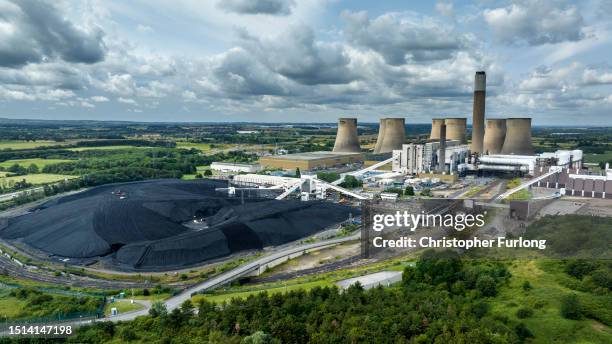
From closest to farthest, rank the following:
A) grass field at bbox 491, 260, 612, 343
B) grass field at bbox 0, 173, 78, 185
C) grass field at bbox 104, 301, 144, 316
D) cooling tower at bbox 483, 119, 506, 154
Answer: grass field at bbox 491, 260, 612, 343, grass field at bbox 104, 301, 144, 316, grass field at bbox 0, 173, 78, 185, cooling tower at bbox 483, 119, 506, 154

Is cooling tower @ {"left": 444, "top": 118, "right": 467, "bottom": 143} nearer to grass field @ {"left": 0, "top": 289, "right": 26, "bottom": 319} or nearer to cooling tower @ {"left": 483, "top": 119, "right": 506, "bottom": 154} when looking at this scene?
cooling tower @ {"left": 483, "top": 119, "right": 506, "bottom": 154}

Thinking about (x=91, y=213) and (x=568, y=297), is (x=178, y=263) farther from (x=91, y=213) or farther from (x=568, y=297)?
(x=568, y=297)

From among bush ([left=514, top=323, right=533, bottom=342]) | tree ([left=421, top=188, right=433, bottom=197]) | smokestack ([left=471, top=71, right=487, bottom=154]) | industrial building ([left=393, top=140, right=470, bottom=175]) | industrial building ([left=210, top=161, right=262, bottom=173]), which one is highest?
smokestack ([left=471, top=71, right=487, bottom=154])

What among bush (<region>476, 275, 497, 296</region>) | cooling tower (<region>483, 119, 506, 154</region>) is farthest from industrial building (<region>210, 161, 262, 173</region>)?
bush (<region>476, 275, 497, 296</region>)

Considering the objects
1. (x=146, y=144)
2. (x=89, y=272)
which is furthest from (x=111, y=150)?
(x=89, y=272)

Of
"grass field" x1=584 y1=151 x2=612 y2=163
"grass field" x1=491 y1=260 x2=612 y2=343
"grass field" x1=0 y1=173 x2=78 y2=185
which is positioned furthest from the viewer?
"grass field" x1=584 y1=151 x2=612 y2=163

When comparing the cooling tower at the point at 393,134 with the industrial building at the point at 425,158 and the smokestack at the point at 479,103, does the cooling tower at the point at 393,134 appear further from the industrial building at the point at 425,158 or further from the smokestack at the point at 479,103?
the smokestack at the point at 479,103

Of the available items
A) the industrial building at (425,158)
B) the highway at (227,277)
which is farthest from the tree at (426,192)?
the highway at (227,277)

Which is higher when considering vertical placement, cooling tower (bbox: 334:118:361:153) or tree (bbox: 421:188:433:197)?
cooling tower (bbox: 334:118:361:153)
